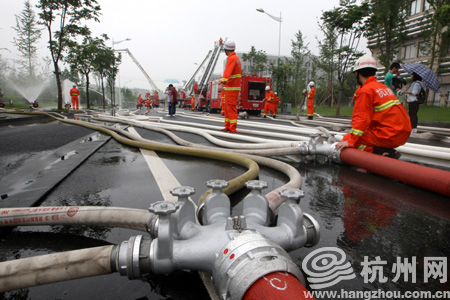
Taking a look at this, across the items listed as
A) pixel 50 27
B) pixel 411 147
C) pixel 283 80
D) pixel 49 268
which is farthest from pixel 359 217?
pixel 283 80

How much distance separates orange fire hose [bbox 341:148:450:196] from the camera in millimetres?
2037

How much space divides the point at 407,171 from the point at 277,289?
2068 mm

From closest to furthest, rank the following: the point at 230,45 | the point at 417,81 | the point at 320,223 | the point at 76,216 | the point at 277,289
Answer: the point at 277,289 < the point at 76,216 < the point at 320,223 < the point at 230,45 < the point at 417,81

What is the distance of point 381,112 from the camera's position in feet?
9.85

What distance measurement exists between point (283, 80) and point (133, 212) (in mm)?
24818

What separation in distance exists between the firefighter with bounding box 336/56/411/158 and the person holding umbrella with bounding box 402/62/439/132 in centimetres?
412

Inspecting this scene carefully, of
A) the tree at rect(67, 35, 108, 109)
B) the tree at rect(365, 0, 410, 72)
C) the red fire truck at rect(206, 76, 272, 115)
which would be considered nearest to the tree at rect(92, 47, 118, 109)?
the tree at rect(67, 35, 108, 109)

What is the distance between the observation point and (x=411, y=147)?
3658 millimetres

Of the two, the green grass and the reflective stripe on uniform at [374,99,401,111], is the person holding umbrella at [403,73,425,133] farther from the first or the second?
the green grass

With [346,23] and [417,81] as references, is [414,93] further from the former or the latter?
[346,23]

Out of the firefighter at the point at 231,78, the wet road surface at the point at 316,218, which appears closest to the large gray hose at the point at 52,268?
the wet road surface at the point at 316,218

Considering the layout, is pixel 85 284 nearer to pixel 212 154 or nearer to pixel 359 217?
pixel 359 217

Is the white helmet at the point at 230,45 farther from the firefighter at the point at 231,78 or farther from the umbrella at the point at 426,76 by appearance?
the umbrella at the point at 426,76

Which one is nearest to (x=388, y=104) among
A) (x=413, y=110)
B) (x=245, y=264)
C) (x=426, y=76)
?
(x=245, y=264)
